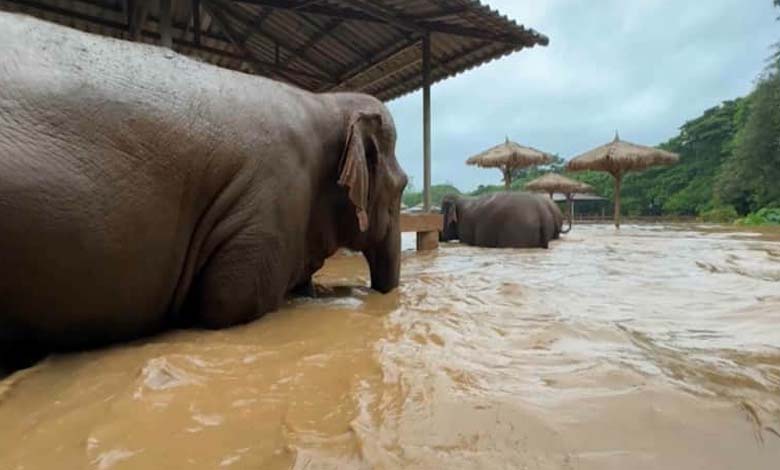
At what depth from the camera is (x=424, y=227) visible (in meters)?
7.34

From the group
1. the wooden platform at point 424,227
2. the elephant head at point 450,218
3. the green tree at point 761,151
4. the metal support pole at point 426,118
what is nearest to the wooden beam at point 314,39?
the metal support pole at point 426,118

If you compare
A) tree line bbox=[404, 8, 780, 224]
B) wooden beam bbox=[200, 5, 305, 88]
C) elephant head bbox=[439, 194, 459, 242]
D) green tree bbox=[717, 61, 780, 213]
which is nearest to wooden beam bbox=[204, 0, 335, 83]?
wooden beam bbox=[200, 5, 305, 88]

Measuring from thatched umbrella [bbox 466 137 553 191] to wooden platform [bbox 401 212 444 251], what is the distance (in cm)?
931

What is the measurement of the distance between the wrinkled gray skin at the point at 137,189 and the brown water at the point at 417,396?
16 cm

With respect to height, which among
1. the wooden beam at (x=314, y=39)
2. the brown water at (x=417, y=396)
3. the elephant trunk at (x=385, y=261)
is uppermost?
the wooden beam at (x=314, y=39)

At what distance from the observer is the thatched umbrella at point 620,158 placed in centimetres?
1534

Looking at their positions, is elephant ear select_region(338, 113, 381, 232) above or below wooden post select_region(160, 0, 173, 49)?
below

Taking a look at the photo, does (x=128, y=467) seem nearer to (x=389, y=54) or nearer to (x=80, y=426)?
(x=80, y=426)

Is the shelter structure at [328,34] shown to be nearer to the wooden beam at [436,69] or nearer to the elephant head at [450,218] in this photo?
the wooden beam at [436,69]

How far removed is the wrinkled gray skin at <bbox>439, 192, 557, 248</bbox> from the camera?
805cm

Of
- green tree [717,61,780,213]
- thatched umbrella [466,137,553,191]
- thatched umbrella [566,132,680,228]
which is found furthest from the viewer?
green tree [717,61,780,213]

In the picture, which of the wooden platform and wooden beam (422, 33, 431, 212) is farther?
the wooden platform

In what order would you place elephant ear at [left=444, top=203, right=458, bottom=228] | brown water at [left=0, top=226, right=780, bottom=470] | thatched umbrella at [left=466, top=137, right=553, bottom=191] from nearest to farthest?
brown water at [left=0, top=226, right=780, bottom=470]
elephant ear at [left=444, top=203, right=458, bottom=228]
thatched umbrella at [left=466, top=137, right=553, bottom=191]

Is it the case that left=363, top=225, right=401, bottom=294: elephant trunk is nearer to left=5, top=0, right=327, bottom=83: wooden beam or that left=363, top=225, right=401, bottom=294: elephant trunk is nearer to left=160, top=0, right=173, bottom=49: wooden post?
left=160, top=0, right=173, bottom=49: wooden post
